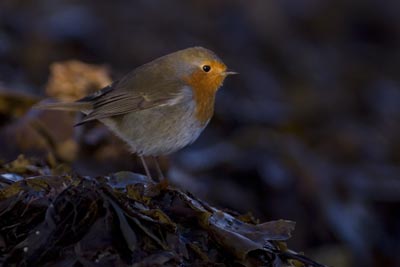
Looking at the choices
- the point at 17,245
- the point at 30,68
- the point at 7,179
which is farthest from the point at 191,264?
the point at 30,68

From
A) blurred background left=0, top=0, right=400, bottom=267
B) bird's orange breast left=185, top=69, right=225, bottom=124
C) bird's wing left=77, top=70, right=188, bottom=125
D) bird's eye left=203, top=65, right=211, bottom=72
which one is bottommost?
blurred background left=0, top=0, right=400, bottom=267

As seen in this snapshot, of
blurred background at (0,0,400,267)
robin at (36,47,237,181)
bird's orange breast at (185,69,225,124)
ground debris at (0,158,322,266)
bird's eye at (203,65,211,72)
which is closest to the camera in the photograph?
ground debris at (0,158,322,266)

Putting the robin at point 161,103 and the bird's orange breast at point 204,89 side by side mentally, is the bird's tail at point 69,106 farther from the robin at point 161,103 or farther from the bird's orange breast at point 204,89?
the bird's orange breast at point 204,89

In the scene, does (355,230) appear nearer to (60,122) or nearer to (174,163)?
(174,163)

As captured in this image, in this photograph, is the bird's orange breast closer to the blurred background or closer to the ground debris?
the blurred background

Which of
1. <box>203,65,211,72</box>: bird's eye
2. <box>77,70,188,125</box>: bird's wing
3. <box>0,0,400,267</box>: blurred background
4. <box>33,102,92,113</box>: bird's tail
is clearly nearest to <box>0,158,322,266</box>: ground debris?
<box>0,0,400,267</box>: blurred background

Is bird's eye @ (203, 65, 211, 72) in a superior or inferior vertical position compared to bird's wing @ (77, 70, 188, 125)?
superior

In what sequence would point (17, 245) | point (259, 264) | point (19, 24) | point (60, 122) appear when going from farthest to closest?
point (19, 24)
point (60, 122)
point (259, 264)
point (17, 245)
